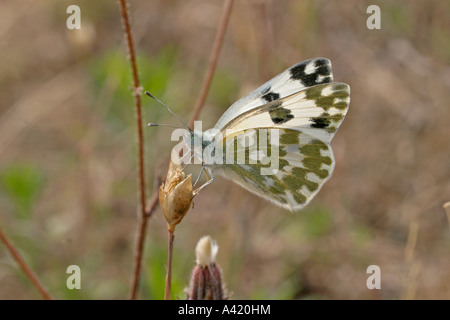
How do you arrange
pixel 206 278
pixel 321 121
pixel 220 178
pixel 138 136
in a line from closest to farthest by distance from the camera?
pixel 206 278 < pixel 138 136 < pixel 321 121 < pixel 220 178

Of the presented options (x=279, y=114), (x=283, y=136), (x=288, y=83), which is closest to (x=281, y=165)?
(x=283, y=136)

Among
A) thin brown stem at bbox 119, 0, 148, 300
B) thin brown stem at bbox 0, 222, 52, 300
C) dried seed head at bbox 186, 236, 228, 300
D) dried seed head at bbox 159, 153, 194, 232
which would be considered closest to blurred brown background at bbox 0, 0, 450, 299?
thin brown stem at bbox 119, 0, 148, 300

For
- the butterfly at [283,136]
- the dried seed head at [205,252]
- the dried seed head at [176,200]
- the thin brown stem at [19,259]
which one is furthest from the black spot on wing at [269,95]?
the thin brown stem at [19,259]

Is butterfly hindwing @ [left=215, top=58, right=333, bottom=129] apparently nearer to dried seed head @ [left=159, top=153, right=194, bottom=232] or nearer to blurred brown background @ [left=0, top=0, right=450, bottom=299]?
dried seed head @ [left=159, top=153, right=194, bottom=232]

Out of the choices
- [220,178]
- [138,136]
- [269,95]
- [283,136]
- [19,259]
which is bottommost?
[19,259]

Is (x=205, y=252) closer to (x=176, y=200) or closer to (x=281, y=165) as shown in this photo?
(x=176, y=200)

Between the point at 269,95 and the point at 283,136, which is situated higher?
the point at 269,95
